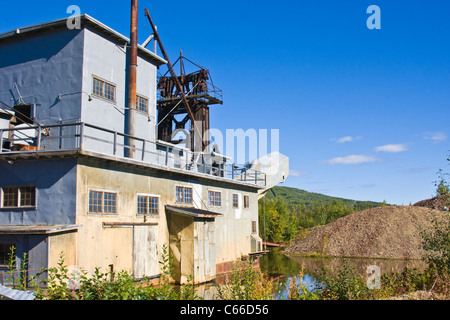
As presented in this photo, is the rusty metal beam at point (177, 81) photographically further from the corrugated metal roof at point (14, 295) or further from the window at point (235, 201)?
the corrugated metal roof at point (14, 295)

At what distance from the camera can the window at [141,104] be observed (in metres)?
23.6

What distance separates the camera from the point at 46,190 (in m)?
16.4

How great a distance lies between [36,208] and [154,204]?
5.69 meters

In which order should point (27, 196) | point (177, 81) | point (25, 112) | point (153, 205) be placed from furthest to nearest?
point (177, 81) < point (25, 112) < point (153, 205) < point (27, 196)

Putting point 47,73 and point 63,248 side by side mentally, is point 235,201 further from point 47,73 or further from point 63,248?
point 63,248

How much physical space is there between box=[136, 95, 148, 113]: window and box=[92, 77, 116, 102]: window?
1.85 m

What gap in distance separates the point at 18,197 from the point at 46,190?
1.37 meters

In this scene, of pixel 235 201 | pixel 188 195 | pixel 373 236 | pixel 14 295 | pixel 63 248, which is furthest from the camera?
pixel 373 236

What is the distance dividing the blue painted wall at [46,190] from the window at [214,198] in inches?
426

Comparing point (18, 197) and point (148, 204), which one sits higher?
point (18, 197)

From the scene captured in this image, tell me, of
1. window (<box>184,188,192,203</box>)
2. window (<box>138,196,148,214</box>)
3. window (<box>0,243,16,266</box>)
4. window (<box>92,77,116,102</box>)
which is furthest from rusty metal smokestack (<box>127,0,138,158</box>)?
window (<box>0,243,16,266</box>)

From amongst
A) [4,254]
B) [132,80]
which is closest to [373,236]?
[132,80]
